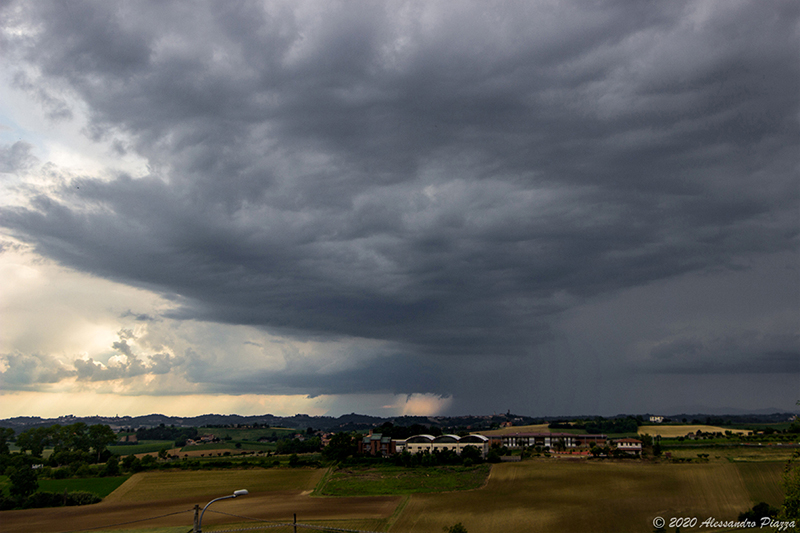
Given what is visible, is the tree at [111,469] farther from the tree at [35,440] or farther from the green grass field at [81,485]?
the tree at [35,440]

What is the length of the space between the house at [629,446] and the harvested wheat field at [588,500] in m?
23.0

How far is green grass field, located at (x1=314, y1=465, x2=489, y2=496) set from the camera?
116 meters

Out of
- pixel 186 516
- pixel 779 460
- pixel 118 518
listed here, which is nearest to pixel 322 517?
pixel 186 516

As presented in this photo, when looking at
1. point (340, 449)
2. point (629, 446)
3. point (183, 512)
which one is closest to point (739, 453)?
point (629, 446)

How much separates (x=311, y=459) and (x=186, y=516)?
6190 cm

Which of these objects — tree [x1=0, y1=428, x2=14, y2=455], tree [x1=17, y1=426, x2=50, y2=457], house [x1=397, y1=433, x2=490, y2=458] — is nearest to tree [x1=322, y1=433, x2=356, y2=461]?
house [x1=397, y1=433, x2=490, y2=458]

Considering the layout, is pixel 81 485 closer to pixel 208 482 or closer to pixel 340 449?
pixel 208 482

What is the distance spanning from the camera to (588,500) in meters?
94.5

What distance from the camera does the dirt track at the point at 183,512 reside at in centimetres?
9175

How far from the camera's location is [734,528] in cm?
7200

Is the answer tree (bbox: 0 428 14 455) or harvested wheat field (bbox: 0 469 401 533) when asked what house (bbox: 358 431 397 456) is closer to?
harvested wheat field (bbox: 0 469 401 533)

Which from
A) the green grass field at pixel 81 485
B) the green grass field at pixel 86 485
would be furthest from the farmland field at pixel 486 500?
the green grass field at pixel 81 485

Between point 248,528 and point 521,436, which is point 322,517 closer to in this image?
point 248,528

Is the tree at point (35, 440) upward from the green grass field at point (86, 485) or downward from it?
upward
